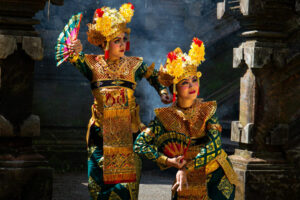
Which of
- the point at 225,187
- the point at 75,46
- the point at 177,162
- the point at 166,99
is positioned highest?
the point at 75,46

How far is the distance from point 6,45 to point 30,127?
838 mm

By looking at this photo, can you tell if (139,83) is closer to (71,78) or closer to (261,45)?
(71,78)

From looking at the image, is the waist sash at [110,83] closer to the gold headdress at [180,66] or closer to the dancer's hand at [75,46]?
the dancer's hand at [75,46]

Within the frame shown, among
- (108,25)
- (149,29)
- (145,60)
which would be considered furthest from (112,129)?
(149,29)

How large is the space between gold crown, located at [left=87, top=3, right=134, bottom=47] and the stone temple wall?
13.1ft

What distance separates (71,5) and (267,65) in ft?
14.5

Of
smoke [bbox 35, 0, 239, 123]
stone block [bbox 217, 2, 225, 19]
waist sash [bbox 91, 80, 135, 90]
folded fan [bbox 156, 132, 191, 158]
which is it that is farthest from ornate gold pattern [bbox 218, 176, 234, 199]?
smoke [bbox 35, 0, 239, 123]

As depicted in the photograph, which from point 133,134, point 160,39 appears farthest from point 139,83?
point 133,134

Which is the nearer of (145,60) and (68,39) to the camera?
(68,39)

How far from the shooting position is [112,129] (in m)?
5.04

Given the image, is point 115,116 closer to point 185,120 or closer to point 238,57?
point 185,120

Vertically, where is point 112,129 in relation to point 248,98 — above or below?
below

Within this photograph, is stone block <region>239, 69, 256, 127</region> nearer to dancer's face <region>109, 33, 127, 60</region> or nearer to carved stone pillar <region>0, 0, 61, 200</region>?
dancer's face <region>109, 33, 127, 60</region>

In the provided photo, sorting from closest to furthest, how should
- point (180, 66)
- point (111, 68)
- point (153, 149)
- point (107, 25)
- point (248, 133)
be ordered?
point (153, 149) → point (180, 66) → point (107, 25) → point (111, 68) → point (248, 133)
